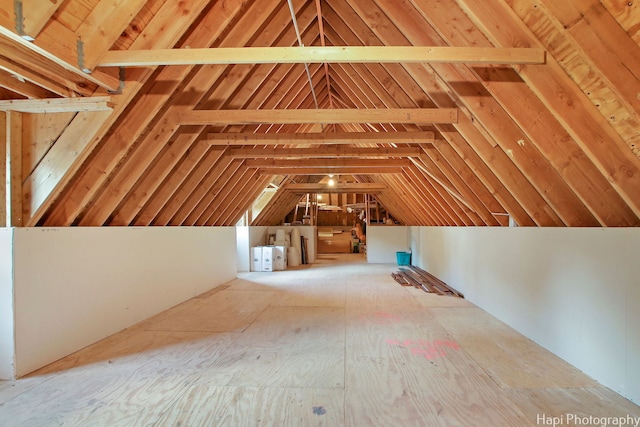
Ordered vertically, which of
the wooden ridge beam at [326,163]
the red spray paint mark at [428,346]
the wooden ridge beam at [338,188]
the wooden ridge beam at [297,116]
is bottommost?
the red spray paint mark at [428,346]

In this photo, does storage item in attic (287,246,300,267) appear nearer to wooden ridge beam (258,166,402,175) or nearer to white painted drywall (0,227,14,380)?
wooden ridge beam (258,166,402,175)

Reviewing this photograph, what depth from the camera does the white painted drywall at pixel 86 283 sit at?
2846 millimetres

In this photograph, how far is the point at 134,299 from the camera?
4.26 m

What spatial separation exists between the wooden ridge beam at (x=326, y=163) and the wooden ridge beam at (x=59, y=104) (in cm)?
346

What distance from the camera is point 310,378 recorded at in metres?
2.67

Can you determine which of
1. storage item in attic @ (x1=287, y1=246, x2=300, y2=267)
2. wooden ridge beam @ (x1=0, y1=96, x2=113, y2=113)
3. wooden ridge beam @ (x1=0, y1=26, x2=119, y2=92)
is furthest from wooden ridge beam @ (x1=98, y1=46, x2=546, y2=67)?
storage item in attic @ (x1=287, y1=246, x2=300, y2=267)

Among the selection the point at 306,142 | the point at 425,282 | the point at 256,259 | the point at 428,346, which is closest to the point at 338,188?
the point at 256,259

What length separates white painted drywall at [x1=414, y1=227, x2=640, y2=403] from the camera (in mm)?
2396

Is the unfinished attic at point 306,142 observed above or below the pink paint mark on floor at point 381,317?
above

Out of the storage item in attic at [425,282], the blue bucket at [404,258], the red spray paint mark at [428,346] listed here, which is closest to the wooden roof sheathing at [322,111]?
the red spray paint mark at [428,346]

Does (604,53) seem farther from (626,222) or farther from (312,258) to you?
(312,258)

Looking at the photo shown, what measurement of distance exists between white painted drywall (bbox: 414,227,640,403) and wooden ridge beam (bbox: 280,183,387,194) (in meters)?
4.99

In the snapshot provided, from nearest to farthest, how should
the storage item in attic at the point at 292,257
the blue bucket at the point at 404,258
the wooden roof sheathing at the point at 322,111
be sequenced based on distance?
the wooden roof sheathing at the point at 322,111
the blue bucket at the point at 404,258
the storage item in attic at the point at 292,257

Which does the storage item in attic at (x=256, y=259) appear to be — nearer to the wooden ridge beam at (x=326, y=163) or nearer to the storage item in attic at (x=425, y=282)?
the wooden ridge beam at (x=326, y=163)
